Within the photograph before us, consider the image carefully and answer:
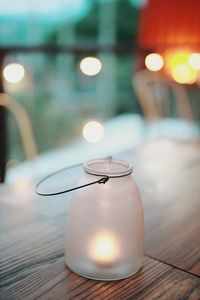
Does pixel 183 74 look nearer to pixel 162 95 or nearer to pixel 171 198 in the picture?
pixel 162 95

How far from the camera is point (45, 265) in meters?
0.71

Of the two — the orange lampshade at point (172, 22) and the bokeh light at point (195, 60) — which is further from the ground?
the orange lampshade at point (172, 22)

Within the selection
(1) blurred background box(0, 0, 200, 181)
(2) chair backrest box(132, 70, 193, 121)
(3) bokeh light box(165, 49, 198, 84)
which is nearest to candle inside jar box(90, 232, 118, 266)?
(1) blurred background box(0, 0, 200, 181)

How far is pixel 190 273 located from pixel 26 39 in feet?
11.8

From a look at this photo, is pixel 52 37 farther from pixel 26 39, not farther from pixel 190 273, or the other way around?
pixel 190 273

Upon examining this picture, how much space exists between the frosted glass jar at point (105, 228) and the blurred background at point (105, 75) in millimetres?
2188

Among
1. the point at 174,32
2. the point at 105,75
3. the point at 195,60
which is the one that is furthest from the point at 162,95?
the point at 174,32

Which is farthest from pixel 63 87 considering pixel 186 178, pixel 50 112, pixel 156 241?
pixel 156 241

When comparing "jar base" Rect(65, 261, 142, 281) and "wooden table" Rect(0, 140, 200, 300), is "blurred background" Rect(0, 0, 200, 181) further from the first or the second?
"jar base" Rect(65, 261, 142, 281)

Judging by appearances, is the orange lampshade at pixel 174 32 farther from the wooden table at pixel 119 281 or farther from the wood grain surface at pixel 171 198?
the wooden table at pixel 119 281

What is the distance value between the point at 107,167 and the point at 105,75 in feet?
10.7

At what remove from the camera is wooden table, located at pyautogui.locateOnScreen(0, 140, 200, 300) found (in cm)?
64

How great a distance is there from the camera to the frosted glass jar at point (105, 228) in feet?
2.19

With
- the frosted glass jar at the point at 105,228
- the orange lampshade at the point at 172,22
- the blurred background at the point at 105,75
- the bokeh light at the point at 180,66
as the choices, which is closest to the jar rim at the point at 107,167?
the frosted glass jar at the point at 105,228
